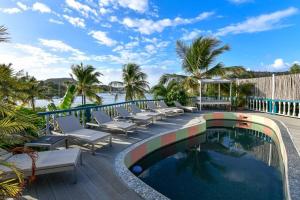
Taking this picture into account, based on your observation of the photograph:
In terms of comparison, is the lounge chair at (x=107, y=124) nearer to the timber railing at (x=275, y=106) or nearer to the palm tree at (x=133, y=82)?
the timber railing at (x=275, y=106)

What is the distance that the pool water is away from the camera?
13.3 feet

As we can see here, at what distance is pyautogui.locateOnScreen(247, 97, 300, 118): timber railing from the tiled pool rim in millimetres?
1735

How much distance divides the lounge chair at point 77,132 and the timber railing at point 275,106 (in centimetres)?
1019

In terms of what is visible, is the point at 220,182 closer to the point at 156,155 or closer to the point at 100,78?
the point at 156,155

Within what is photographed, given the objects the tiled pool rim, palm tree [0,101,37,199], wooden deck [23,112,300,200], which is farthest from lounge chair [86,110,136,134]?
palm tree [0,101,37,199]

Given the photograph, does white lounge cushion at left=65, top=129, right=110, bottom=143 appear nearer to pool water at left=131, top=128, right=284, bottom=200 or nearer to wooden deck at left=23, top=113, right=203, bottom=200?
wooden deck at left=23, top=113, right=203, bottom=200

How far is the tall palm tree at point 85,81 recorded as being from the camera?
17.7 metres

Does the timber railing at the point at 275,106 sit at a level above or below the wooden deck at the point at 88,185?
above

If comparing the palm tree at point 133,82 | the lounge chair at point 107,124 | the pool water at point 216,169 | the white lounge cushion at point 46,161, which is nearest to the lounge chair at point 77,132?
the lounge chair at point 107,124

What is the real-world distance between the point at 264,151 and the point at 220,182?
320 centimetres

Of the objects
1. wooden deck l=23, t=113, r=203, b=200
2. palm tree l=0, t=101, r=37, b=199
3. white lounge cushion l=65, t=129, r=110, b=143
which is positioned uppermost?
palm tree l=0, t=101, r=37, b=199

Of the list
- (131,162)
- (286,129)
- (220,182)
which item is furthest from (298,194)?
(286,129)

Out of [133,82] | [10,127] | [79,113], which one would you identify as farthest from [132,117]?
[133,82]

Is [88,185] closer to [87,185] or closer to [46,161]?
[87,185]
